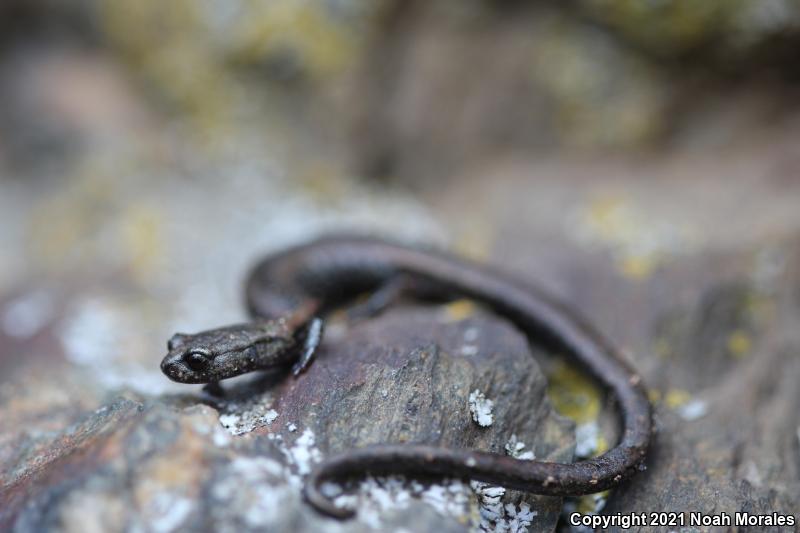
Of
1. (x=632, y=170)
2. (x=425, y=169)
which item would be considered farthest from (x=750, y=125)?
(x=425, y=169)

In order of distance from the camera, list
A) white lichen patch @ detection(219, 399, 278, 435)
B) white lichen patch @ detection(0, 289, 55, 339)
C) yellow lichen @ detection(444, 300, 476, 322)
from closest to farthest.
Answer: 1. white lichen patch @ detection(219, 399, 278, 435)
2. yellow lichen @ detection(444, 300, 476, 322)
3. white lichen patch @ detection(0, 289, 55, 339)

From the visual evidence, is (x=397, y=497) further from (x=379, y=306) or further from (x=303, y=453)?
(x=379, y=306)

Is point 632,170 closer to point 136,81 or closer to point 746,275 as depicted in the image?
point 746,275

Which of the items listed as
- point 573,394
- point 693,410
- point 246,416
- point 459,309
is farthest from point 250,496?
point 693,410

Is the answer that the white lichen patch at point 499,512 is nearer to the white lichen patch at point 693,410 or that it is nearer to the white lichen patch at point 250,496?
the white lichen patch at point 250,496

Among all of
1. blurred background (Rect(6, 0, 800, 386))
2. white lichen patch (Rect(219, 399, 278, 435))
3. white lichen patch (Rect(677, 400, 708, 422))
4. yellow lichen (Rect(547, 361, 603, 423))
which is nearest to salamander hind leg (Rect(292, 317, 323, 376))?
white lichen patch (Rect(219, 399, 278, 435))

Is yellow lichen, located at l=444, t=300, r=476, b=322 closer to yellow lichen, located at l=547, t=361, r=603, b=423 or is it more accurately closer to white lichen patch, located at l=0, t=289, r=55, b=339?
yellow lichen, located at l=547, t=361, r=603, b=423
